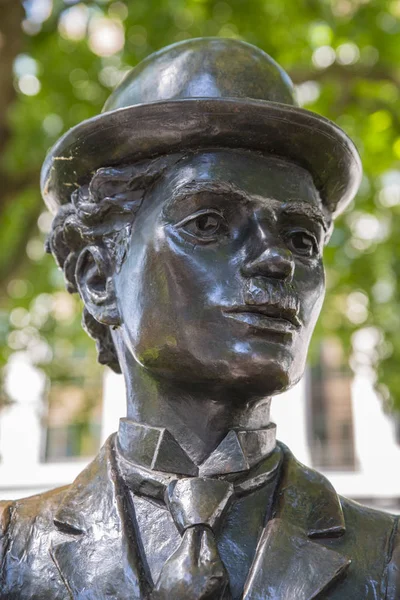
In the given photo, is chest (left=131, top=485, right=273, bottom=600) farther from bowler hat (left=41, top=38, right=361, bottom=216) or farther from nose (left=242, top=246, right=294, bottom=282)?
bowler hat (left=41, top=38, right=361, bottom=216)

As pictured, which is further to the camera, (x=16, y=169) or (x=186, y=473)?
(x=16, y=169)

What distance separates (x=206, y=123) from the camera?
7.30ft

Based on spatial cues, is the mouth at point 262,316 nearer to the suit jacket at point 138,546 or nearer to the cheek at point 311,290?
the cheek at point 311,290

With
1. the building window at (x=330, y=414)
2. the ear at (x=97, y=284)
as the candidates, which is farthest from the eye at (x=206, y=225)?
the building window at (x=330, y=414)

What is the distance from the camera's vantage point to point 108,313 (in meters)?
2.38

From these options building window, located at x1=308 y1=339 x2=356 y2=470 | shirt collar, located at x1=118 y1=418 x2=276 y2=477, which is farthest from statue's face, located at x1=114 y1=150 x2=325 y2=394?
building window, located at x1=308 y1=339 x2=356 y2=470

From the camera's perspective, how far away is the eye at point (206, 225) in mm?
2164

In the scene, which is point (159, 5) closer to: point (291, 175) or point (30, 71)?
point (30, 71)

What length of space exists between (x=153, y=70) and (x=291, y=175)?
562 mm

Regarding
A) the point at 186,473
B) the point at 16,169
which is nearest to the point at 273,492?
the point at 186,473

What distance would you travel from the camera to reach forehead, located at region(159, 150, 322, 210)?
2.20m

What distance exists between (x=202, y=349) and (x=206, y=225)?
35 cm

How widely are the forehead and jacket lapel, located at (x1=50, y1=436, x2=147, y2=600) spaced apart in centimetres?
84

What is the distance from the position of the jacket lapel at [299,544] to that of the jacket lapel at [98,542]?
308 millimetres
